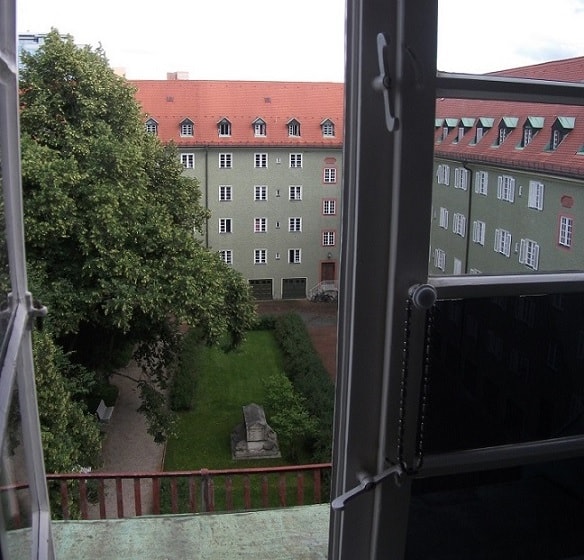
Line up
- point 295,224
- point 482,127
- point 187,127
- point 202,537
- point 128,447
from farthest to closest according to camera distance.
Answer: point 295,224
point 187,127
point 128,447
point 202,537
point 482,127

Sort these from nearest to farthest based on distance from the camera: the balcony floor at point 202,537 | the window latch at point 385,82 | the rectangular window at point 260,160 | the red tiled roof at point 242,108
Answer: the window latch at point 385,82
the balcony floor at point 202,537
the red tiled roof at point 242,108
the rectangular window at point 260,160

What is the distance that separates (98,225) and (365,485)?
6242mm

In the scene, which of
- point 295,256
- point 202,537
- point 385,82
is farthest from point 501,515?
point 295,256

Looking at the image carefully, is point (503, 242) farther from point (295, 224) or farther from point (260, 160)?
point (260, 160)

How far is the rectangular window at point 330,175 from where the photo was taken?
44.7 feet

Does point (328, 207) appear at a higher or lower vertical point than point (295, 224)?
higher

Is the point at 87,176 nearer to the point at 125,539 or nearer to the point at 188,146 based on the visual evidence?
the point at 125,539

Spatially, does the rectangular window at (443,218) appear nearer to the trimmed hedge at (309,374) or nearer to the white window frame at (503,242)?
the white window frame at (503,242)

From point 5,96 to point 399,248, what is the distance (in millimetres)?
717

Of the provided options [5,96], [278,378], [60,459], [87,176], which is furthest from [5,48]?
[278,378]

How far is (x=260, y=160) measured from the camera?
46.4 feet

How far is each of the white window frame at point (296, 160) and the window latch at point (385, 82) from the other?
518 inches

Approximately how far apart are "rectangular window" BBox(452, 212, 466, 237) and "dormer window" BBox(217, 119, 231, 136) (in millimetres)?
13088

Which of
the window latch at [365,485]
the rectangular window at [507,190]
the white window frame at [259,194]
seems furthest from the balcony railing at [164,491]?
the white window frame at [259,194]
